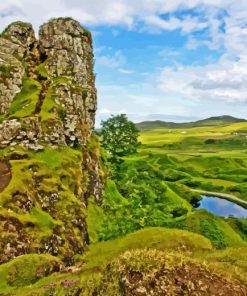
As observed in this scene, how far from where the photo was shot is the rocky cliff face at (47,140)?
5256 centimetres

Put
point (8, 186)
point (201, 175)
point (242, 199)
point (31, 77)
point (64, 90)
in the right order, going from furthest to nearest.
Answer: point (201, 175) → point (242, 199) → point (31, 77) → point (64, 90) → point (8, 186)

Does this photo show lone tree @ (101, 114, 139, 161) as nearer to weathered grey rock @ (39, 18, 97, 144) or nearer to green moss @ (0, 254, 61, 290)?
weathered grey rock @ (39, 18, 97, 144)

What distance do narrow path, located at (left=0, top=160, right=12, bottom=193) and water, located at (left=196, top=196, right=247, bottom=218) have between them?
78.9 metres

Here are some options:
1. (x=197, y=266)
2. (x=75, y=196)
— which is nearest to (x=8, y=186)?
(x=75, y=196)

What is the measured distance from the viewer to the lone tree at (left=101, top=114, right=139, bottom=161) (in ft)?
402

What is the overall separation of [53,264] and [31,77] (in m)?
58.4

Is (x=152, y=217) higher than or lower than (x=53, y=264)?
lower

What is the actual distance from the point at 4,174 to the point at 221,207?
3538 inches

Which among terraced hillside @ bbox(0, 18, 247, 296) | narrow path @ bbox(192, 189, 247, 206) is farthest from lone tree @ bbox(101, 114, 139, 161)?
narrow path @ bbox(192, 189, 247, 206)

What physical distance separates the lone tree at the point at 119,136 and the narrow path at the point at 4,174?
59873 mm

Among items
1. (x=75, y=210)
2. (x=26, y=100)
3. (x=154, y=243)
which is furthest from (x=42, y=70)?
(x=154, y=243)

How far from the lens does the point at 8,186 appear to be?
5531cm

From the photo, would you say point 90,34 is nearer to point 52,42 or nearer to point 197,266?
point 52,42

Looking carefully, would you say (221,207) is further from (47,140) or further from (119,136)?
(47,140)
